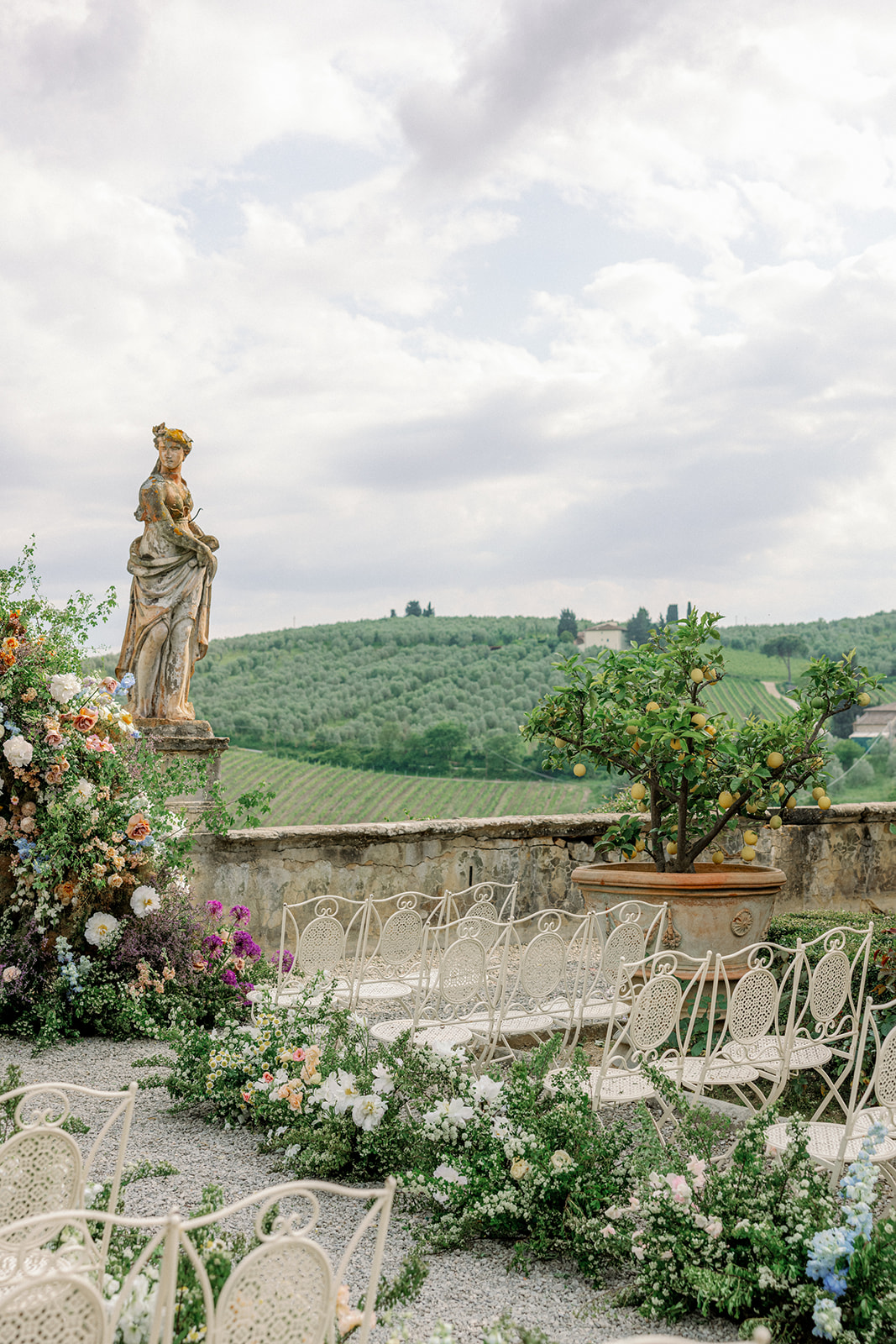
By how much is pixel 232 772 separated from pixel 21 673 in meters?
7.96

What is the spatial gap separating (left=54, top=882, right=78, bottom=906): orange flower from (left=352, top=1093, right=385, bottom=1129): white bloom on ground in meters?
2.37

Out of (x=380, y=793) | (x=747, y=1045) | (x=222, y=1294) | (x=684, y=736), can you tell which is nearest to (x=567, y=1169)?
(x=747, y=1045)

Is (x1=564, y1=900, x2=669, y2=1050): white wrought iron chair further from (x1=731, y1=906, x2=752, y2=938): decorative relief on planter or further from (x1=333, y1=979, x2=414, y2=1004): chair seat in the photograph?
(x1=333, y1=979, x2=414, y2=1004): chair seat

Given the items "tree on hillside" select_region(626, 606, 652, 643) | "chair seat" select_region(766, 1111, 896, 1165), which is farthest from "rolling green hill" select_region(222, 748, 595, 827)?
"tree on hillside" select_region(626, 606, 652, 643)

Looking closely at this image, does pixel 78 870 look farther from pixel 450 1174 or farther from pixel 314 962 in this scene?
pixel 450 1174

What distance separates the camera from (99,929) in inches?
195

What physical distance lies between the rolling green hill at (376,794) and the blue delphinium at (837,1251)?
22.0 feet

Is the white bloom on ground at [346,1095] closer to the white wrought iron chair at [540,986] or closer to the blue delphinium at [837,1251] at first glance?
the white wrought iron chair at [540,986]

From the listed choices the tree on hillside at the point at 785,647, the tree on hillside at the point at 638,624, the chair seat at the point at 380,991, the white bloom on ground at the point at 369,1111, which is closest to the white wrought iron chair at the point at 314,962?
the chair seat at the point at 380,991

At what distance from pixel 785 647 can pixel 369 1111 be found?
535 inches

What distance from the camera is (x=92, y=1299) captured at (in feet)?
4.38

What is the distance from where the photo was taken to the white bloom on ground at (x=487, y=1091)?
3.11 metres

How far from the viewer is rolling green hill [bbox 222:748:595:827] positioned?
10211mm

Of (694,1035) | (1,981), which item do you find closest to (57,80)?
(1,981)
